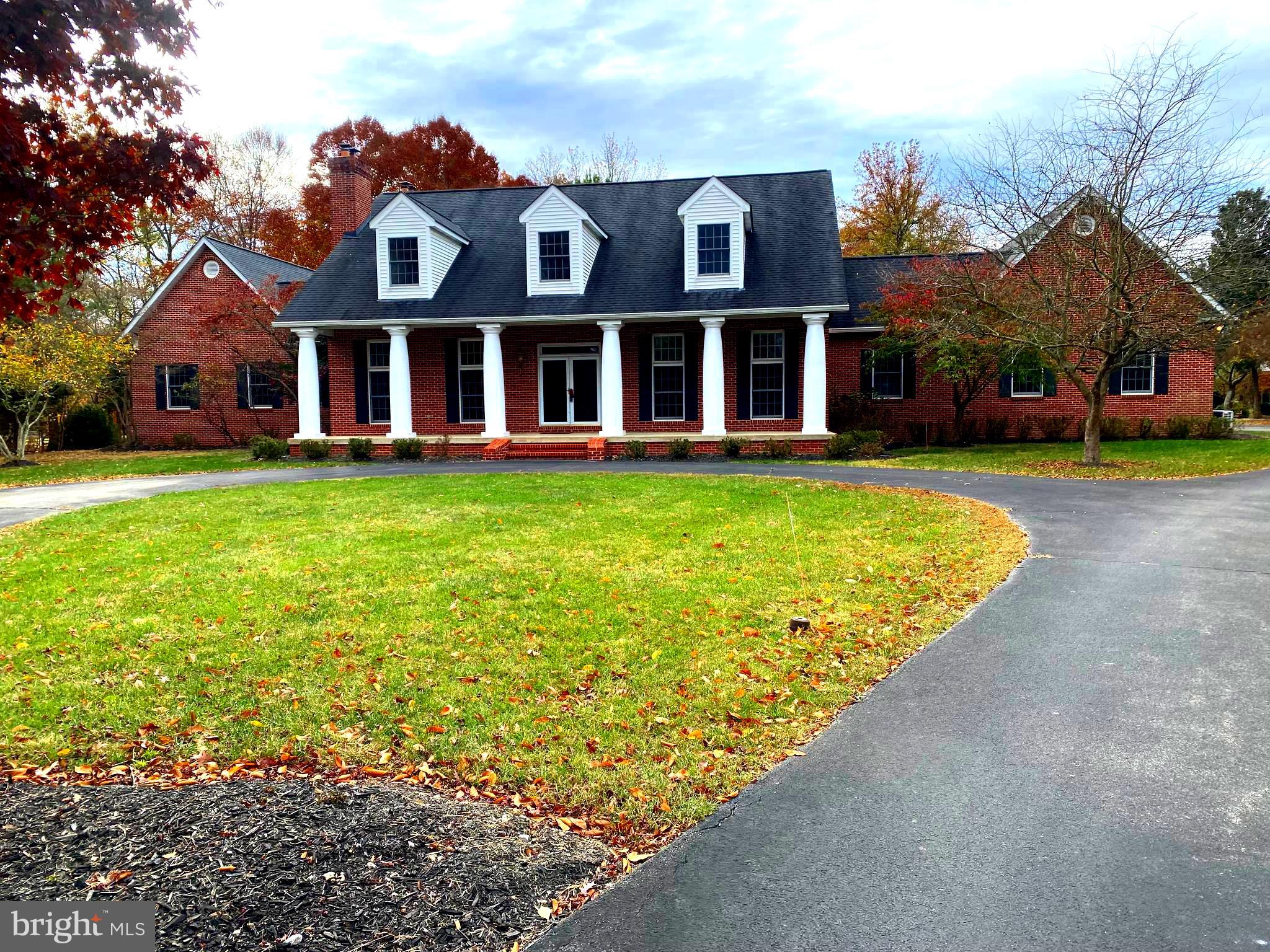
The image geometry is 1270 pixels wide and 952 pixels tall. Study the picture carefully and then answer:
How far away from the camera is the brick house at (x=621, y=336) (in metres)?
21.9

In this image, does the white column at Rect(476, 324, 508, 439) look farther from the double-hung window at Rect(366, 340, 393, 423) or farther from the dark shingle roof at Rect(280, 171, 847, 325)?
the double-hung window at Rect(366, 340, 393, 423)

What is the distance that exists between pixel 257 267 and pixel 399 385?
9.97 m

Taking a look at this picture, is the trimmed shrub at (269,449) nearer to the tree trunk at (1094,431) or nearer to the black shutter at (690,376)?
the black shutter at (690,376)

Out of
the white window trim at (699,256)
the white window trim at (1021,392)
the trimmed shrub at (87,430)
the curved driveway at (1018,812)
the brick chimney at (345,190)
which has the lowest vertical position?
the curved driveway at (1018,812)

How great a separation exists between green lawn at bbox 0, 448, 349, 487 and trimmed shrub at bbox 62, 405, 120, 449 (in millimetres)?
2077

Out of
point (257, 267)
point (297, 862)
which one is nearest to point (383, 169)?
point (257, 267)

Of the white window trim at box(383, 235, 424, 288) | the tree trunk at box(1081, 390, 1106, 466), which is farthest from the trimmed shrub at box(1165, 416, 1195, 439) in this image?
the white window trim at box(383, 235, 424, 288)

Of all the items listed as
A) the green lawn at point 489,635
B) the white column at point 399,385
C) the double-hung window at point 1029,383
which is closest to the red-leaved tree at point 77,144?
the green lawn at point 489,635

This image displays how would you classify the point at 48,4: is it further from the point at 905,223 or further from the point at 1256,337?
the point at 1256,337

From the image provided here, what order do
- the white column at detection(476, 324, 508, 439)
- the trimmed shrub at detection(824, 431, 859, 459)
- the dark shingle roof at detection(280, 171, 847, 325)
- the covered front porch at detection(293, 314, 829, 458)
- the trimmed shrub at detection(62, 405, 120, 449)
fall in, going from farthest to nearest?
the trimmed shrub at detection(62, 405, 120, 449) → the white column at detection(476, 324, 508, 439) → the dark shingle roof at detection(280, 171, 847, 325) → the covered front porch at detection(293, 314, 829, 458) → the trimmed shrub at detection(824, 431, 859, 459)

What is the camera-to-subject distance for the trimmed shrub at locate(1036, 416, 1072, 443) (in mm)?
23578

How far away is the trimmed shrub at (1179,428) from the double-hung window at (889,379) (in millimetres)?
7513

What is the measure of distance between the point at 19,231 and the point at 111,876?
285cm

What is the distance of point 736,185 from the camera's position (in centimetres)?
2548
